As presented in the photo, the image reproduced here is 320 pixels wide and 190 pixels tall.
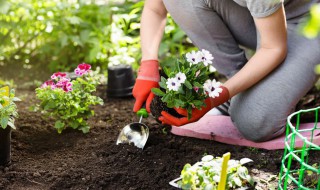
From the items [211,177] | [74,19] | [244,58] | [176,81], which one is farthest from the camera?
[74,19]

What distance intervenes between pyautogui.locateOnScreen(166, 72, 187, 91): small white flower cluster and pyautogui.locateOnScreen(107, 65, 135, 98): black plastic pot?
1146mm

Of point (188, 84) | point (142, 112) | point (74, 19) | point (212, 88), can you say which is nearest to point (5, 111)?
point (142, 112)

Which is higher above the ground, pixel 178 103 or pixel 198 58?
pixel 198 58

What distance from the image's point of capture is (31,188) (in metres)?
2.18

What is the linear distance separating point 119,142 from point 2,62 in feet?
5.91

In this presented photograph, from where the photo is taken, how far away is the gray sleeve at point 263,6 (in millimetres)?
2182

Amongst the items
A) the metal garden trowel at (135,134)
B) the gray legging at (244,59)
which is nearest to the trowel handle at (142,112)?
the metal garden trowel at (135,134)

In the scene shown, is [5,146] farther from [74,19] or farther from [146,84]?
[74,19]

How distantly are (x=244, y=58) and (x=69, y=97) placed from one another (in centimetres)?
96

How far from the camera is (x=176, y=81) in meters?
2.13

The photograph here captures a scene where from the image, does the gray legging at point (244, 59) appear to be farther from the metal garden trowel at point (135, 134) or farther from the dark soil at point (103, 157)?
the metal garden trowel at point (135, 134)

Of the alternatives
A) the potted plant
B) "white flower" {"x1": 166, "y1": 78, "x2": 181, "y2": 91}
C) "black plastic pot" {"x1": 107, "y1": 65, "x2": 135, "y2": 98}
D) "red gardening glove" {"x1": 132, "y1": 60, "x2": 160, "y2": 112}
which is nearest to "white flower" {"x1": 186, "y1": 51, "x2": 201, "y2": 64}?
"white flower" {"x1": 166, "y1": 78, "x2": 181, "y2": 91}

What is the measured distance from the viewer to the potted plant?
2.18 m

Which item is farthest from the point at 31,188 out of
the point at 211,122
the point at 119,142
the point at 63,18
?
the point at 63,18
